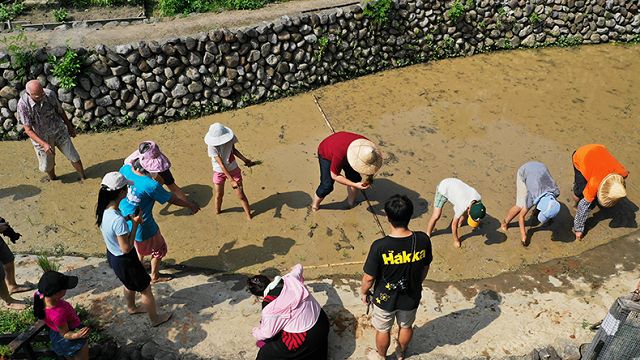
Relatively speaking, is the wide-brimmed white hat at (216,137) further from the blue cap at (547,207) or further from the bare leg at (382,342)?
the blue cap at (547,207)

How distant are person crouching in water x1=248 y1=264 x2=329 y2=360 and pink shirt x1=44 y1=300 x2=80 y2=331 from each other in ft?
5.50

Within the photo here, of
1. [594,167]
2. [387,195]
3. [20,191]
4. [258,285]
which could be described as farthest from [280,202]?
[594,167]

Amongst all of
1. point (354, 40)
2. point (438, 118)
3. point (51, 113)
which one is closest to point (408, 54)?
A: point (354, 40)

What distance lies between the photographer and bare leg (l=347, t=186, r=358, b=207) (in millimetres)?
7576

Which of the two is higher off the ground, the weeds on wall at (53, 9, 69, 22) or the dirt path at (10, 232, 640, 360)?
the weeds on wall at (53, 9, 69, 22)

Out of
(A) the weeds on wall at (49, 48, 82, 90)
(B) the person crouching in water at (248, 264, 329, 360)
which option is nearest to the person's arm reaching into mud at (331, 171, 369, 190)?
(B) the person crouching in water at (248, 264, 329, 360)

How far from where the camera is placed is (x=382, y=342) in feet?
17.3

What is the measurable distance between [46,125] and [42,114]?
0.60 feet

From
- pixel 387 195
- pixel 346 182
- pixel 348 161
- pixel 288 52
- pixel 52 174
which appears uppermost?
pixel 288 52

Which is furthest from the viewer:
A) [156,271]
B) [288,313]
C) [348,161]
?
[348,161]

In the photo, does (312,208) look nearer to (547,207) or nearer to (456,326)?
(456,326)

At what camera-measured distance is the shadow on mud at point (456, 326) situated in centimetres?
570

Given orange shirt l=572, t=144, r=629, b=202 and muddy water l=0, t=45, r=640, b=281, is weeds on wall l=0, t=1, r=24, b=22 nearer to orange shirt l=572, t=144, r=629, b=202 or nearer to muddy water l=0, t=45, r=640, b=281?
muddy water l=0, t=45, r=640, b=281

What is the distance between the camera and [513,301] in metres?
6.33
